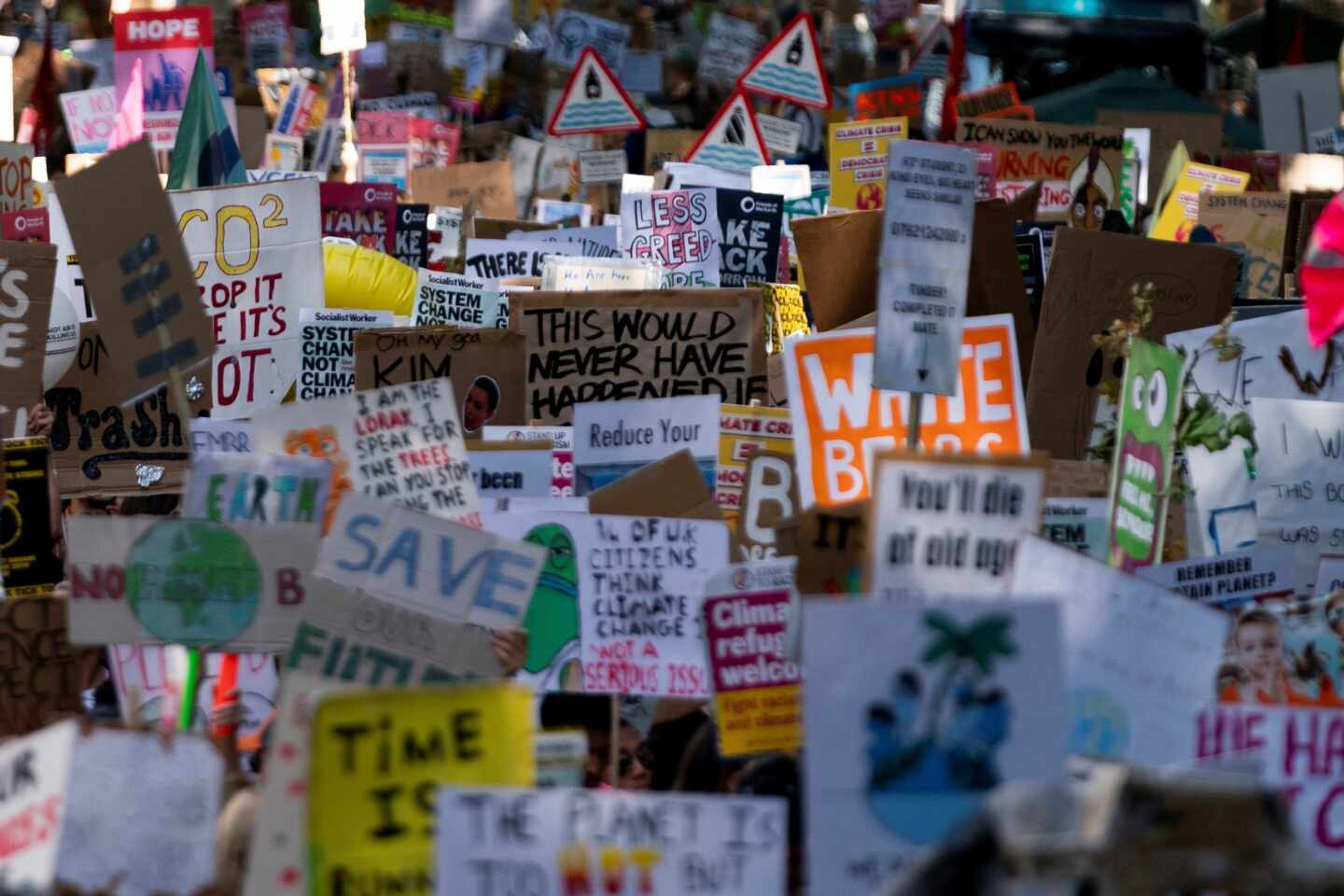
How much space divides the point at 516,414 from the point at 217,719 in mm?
2814

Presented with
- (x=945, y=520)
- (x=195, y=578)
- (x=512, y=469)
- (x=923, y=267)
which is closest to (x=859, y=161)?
(x=512, y=469)

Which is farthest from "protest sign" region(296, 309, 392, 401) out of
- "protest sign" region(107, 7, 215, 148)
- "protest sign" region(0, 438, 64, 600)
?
"protest sign" region(107, 7, 215, 148)

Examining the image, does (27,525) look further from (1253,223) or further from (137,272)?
(1253,223)

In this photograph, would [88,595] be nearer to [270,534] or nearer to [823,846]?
[270,534]

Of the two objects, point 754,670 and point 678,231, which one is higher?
point 678,231

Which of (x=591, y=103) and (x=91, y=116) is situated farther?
(x=591, y=103)

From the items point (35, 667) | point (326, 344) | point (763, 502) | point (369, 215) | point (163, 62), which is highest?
point (163, 62)

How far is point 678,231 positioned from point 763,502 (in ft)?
14.9

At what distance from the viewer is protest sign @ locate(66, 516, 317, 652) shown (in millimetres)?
4449

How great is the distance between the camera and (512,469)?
611cm

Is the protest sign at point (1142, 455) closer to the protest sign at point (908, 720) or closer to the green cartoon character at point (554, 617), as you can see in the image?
the green cartoon character at point (554, 617)

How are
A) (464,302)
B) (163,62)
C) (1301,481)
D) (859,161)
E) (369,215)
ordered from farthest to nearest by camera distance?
1. (163,62)
2. (859,161)
3. (369,215)
4. (464,302)
5. (1301,481)

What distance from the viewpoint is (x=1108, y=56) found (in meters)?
21.3

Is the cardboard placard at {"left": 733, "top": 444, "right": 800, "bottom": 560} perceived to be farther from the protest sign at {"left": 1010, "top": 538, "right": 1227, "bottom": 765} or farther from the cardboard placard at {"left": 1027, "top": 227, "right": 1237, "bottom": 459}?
the protest sign at {"left": 1010, "top": 538, "right": 1227, "bottom": 765}
